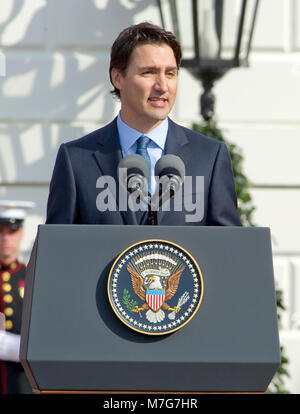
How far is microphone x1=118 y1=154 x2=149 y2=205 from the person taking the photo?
8.79 ft

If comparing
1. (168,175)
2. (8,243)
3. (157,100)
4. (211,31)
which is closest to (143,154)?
(157,100)

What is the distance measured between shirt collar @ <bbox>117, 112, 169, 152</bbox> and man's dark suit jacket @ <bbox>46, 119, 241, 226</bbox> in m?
0.02

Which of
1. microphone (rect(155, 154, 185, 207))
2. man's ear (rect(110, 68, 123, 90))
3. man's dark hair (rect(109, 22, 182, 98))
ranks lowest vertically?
microphone (rect(155, 154, 185, 207))

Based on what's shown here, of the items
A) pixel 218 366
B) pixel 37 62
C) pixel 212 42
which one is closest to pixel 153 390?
pixel 218 366

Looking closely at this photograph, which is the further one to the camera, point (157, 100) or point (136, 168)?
point (157, 100)

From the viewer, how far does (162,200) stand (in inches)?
107

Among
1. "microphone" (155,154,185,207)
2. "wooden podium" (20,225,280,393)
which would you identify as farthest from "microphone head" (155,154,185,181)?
"wooden podium" (20,225,280,393)

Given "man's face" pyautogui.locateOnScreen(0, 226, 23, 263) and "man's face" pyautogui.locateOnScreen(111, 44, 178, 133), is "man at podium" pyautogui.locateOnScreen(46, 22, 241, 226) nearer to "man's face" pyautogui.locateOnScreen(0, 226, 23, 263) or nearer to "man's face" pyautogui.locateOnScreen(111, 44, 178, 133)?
"man's face" pyautogui.locateOnScreen(111, 44, 178, 133)

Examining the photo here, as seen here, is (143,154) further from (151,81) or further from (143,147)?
(151,81)

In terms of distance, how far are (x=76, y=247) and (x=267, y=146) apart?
4.15 m

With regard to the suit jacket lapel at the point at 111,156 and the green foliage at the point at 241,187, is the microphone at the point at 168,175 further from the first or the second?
the green foliage at the point at 241,187

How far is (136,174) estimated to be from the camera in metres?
2.69

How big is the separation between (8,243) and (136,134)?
2527mm

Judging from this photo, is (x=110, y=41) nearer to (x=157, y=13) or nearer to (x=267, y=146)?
(x=157, y=13)
